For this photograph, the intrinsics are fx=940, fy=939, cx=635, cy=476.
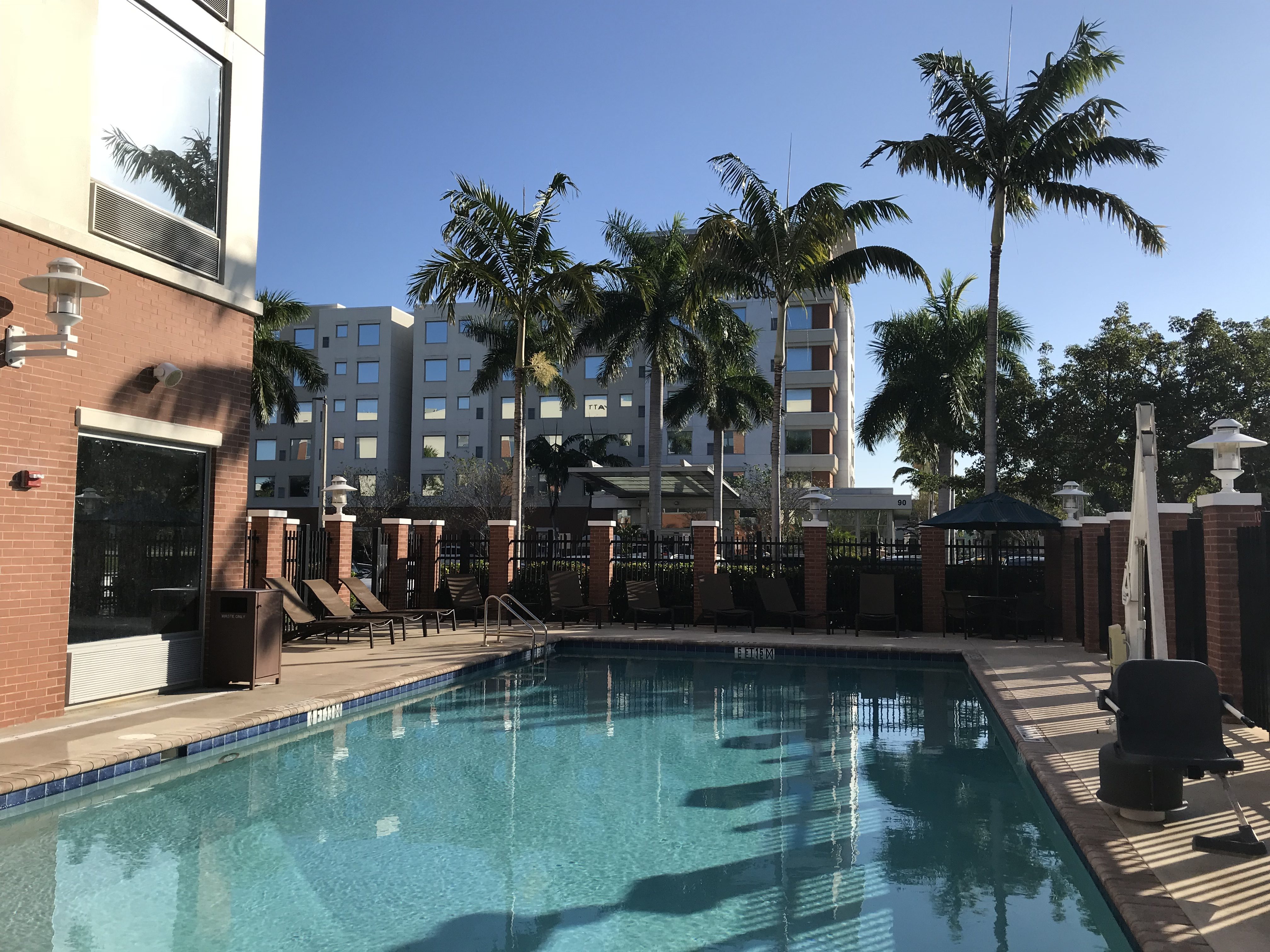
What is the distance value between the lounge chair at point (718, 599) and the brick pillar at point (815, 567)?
1211 mm

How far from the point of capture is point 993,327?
1881 centimetres

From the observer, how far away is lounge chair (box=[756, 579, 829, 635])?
1705cm

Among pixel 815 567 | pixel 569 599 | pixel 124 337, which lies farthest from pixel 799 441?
pixel 124 337

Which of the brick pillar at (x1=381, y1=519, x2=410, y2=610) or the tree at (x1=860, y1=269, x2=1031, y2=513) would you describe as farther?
the tree at (x1=860, y1=269, x2=1031, y2=513)

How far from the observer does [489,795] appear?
6922mm

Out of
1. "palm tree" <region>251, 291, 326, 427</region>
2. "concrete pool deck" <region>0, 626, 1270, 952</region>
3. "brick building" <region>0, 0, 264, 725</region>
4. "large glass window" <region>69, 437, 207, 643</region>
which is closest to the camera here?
"concrete pool deck" <region>0, 626, 1270, 952</region>

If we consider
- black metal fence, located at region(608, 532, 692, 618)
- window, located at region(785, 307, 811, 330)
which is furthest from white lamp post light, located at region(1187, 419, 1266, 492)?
window, located at region(785, 307, 811, 330)

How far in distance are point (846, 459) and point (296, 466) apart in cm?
3302

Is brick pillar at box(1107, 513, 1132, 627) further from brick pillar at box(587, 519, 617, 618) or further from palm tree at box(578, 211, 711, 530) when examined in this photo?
palm tree at box(578, 211, 711, 530)

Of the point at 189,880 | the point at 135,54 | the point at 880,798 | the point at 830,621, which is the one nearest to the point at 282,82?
the point at 135,54

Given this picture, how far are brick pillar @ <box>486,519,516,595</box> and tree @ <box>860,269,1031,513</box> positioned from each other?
1611cm

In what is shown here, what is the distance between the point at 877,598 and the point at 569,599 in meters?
5.74

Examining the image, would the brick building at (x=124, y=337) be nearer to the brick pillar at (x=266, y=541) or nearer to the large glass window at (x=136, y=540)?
the large glass window at (x=136, y=540)

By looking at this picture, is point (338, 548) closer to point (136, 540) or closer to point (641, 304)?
point (136, 540)
